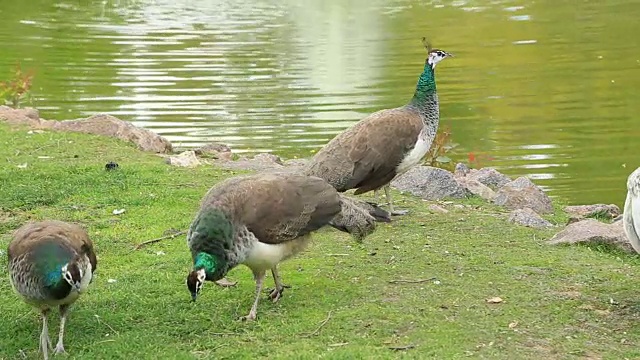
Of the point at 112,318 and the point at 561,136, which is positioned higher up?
the point at 112,318

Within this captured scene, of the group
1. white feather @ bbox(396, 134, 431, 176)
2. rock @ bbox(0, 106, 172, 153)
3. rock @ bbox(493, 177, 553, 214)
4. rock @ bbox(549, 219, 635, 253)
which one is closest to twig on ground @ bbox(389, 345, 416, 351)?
rock @ bbox(549, 219, 635, 253)

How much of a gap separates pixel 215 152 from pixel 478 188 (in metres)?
3.38

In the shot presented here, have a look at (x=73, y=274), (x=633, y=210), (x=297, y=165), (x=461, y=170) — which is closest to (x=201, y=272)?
(x=73, y=274)

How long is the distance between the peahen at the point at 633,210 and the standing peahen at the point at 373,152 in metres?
2.69

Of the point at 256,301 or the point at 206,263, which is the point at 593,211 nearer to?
the point at 256,301

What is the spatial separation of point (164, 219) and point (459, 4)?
2096 cm

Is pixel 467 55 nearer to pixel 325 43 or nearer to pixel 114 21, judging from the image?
pixel 325 43

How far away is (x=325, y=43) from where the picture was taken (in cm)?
2289

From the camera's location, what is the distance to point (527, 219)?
9008 mm

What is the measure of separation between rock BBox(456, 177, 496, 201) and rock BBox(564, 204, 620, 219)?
842 mm

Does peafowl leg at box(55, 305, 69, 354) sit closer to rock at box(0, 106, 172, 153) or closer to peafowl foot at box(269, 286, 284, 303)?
peafowl foot at box(269, 286, 284, 303)

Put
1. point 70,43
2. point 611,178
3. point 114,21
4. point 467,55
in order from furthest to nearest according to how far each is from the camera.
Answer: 1. point 114,21
2. point 70,43
3. point 467,55
4. point 611,178

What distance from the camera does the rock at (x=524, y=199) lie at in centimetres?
1000

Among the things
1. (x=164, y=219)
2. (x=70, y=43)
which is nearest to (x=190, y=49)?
(x=70, y=43)
